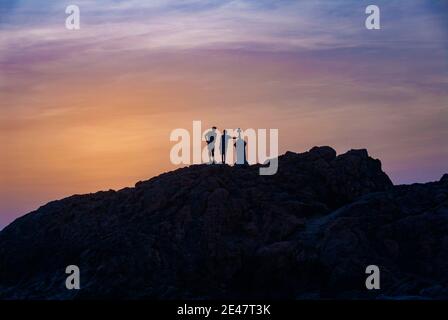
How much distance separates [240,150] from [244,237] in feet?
35.3

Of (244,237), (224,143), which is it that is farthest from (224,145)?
(244,237)

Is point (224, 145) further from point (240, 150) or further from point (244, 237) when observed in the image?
point (244, 237)

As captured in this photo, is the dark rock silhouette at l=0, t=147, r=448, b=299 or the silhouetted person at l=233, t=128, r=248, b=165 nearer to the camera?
the dark rock silhouette at l=0, t=147, r=448, b=299

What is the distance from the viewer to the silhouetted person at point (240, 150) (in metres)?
108

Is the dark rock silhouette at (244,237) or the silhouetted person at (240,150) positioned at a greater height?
the silhouetted person at (240,150)

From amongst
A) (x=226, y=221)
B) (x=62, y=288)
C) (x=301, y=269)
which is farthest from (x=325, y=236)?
(x=62, y=288)

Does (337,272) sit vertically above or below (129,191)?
below

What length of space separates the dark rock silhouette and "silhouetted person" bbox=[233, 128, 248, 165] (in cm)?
154

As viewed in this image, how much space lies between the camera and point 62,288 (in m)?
106

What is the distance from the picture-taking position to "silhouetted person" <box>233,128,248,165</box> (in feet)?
354

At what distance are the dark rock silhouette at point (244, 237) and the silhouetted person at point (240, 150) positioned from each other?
1535mm

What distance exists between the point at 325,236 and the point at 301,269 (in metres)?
4.59
